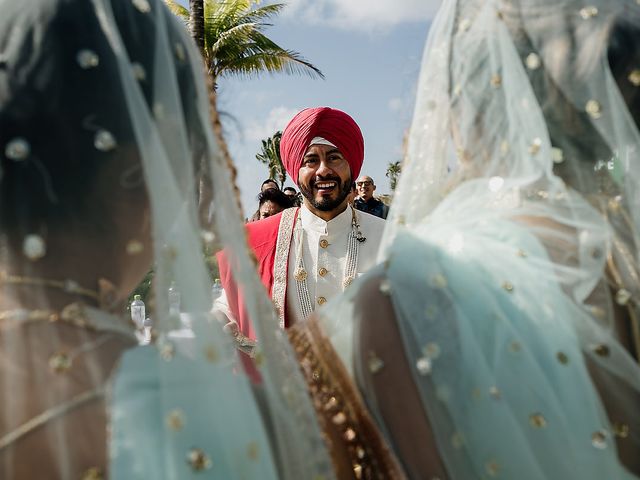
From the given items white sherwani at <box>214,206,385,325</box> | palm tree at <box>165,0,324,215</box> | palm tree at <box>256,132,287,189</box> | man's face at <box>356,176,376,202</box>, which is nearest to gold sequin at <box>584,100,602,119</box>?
white sherwani at <box>214,206,385,325</box>

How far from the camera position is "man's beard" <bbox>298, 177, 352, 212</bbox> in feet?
10.6

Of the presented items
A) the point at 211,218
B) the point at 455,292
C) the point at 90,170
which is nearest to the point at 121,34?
the point at 90,170

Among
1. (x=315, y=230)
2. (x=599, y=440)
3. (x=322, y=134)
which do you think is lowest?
(x=599, y=440)

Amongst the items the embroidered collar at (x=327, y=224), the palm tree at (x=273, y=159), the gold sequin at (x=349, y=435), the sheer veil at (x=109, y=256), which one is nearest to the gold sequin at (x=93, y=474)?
the sheer veil at (x=109, y=256)

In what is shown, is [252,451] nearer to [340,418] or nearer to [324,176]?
[340,418]

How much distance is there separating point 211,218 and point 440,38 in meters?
0.55

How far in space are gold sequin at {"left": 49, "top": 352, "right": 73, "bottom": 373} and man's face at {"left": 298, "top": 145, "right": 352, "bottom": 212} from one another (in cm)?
244

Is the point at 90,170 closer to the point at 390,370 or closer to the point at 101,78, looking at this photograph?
the point at 101,78

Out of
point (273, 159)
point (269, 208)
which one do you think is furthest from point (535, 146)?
point (273, 159)

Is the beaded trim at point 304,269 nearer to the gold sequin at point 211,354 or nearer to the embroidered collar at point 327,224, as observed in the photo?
the embroidered collar at point 327,224

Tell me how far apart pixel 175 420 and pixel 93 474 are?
12cm

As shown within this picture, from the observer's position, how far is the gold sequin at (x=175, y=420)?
0.84 m

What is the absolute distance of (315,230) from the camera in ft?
10.5

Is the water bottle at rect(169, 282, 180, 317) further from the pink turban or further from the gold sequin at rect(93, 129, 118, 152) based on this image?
the pink turban
